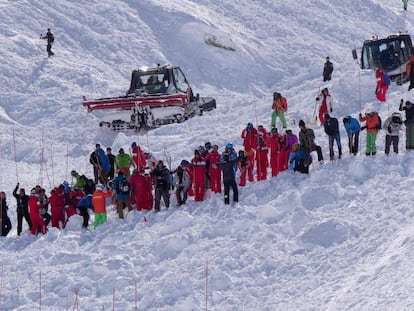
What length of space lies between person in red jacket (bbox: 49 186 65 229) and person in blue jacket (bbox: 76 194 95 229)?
0.38m

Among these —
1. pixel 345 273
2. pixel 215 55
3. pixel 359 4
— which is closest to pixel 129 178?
pixel 345 273

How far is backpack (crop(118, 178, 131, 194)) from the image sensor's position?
54.9 ft

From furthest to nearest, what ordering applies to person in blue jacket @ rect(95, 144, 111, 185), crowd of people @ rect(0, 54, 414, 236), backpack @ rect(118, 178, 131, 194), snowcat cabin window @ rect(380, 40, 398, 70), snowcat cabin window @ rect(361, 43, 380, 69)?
1. snowcat cabin window @ rect(361, 43, 380, 69)
2. snowcat cabin window @ rect(380, 40, 398, 70)
3. person in blue jacket @ rect(95, 144, 111, 185)
4. backpack @ rect(118, 178, 131, 194)
5. crowd of people @ rect(0, 54, 414, 236)

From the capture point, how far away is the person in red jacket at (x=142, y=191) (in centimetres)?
1677

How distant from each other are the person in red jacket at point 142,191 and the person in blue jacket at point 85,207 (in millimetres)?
955

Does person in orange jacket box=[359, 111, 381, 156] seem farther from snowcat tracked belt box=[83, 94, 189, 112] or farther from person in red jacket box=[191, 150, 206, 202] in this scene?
snowcat tracked belt box=[83, 94, 189, 112]

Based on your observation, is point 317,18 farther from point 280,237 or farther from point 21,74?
point 280,237

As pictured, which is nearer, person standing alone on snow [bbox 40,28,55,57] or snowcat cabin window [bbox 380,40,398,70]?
snowcat cabin window [bbox 380,40,398,70]

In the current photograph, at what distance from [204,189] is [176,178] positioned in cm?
65

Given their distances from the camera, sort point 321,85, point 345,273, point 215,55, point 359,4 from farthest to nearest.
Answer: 1. point 359,4
2. point 215,55
3. point 321,85
4. point 345,273

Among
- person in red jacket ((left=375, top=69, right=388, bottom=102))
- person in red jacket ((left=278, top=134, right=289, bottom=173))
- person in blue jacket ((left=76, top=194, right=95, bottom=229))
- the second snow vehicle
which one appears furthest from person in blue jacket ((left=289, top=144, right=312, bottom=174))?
the second snow vehicle

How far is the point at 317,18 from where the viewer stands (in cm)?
4303

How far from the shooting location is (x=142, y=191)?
16766 millimetres

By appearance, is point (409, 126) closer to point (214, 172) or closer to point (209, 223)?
point (214, 172)
